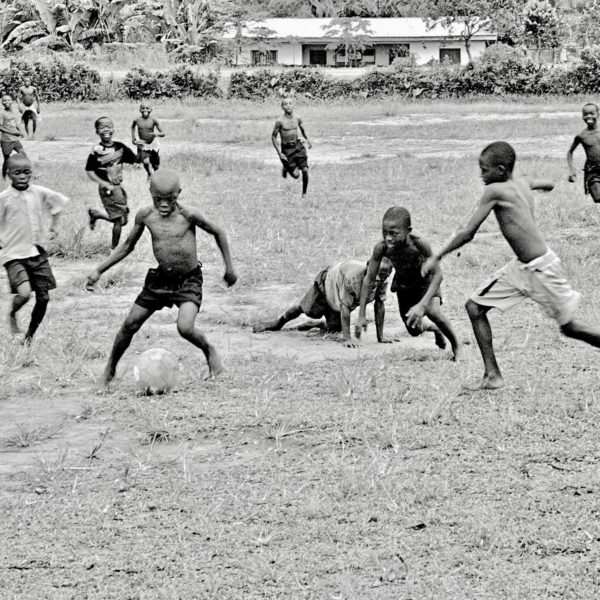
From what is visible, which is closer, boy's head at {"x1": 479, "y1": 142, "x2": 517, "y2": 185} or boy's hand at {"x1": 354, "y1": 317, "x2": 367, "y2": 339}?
boy's head at {"x1": 479, "y1": 142, "x2": 517, "y2": 185}

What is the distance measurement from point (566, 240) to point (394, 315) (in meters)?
3.39

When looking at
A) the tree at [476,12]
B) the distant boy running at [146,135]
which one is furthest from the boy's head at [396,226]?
the tree at [476,12]

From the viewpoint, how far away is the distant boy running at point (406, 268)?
6883 mm

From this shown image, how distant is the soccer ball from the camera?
6.46 metres

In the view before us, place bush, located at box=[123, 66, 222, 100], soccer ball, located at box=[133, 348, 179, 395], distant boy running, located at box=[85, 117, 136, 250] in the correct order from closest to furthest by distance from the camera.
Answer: soccer ball, located at box=[133, 348, 179, 395]
distant boy running, located at box=[85, 117, 136, 250]
bush, located at box=[123, 66, 222, 100]

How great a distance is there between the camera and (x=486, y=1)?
43750mm

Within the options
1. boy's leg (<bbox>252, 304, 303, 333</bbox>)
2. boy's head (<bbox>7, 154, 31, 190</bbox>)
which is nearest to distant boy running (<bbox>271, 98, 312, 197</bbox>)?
boy's leg (<bbox>252, 304, 303, 333</bbox>)

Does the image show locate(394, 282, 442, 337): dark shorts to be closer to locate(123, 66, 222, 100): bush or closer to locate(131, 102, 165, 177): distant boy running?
locate(131, 102, 165, 177): distant boy running

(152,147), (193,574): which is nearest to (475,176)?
(152,147)

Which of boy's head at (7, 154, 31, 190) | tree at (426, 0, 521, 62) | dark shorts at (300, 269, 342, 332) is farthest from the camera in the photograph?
tree at (426, 0, 521, 62)

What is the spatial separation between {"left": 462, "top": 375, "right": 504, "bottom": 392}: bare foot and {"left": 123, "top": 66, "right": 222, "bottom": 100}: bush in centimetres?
3301

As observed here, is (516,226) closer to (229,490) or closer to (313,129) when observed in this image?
(229,490)

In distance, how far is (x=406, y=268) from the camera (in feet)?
23.4

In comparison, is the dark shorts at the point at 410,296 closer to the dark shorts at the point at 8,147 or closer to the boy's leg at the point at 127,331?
the boy's leg at the point at 127,331
